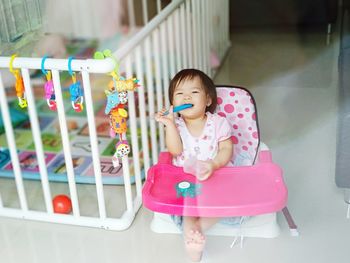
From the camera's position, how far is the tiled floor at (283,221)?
46.3 inches

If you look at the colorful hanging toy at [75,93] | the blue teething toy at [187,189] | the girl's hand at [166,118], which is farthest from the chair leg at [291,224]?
the colorful hanging toy at [75,93]

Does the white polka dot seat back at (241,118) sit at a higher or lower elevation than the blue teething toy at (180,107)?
lower

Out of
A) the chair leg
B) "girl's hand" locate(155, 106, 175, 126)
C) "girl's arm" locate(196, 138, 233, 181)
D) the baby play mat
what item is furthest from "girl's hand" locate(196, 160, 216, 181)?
the baby play mat

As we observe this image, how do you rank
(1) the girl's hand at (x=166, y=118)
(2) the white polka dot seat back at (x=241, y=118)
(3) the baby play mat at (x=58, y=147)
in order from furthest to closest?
(3) the baby play mat at (x=58, y=147), (2) the white polka dot seat back at (x=241, y=118), (1) the girl's hand at (x=166, y=118)

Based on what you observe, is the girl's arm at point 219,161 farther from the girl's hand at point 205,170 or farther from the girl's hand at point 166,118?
the girl's hand at point 166,118

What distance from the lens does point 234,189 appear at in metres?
1.10

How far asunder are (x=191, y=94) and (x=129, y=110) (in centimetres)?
18

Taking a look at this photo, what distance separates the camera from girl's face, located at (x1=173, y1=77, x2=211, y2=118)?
117cm

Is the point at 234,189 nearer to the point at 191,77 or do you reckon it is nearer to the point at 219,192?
the point at 219,192

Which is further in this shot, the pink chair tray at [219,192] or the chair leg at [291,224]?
the chair leg at [291,224]

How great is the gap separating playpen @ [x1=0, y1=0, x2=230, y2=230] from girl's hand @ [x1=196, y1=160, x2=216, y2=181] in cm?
19

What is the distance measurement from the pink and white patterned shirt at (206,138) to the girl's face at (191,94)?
0.06 metres

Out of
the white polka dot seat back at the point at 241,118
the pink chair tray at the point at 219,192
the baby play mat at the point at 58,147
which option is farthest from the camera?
the baby play mat at the point at 58,147

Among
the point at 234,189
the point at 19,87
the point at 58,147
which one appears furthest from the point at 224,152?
the point at 58,147
